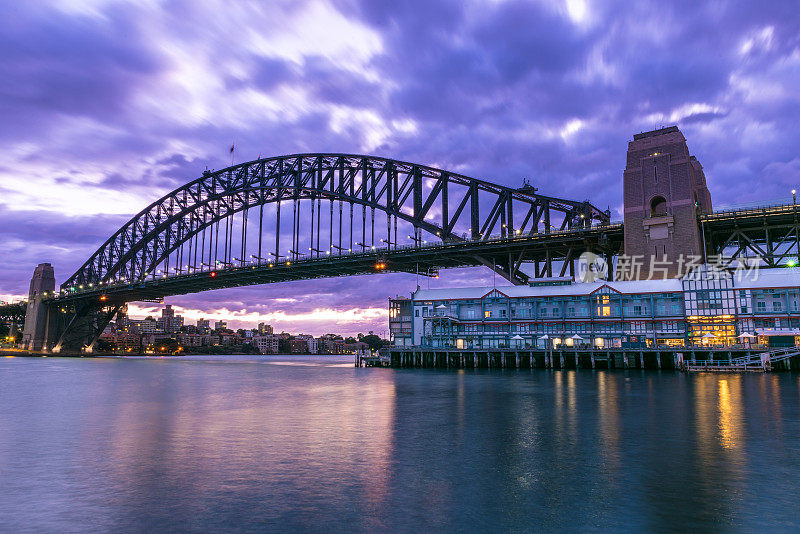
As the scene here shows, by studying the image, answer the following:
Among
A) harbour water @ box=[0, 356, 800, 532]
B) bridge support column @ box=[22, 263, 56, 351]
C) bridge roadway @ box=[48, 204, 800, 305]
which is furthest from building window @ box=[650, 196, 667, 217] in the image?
bridge support column @ box=[22, 263, 56, 351]

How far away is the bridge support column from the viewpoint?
5414 inches

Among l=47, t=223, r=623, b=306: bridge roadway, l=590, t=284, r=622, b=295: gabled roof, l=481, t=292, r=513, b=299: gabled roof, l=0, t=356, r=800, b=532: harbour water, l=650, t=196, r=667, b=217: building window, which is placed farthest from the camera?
l=47, t=223, r=623, b=306: bridge roadway

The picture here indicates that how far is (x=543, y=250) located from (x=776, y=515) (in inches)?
3020

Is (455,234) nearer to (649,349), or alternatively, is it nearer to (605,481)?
(649,349)

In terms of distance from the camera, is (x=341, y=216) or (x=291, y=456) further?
(x=341, y=216)

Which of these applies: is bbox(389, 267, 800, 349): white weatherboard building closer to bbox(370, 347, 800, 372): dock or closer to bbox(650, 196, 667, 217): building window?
bbox(370, 347, 800, 372): dock

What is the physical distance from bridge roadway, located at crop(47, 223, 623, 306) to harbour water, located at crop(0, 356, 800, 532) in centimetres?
5024

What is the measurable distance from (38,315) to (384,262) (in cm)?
9741

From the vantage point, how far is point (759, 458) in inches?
727

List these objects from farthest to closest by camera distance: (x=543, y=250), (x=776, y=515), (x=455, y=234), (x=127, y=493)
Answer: (x=455, y=234)
(x=543, y=250)
(x=127, y=493)
(x=776, y=515)

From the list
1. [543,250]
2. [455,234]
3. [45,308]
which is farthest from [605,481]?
[45,308]

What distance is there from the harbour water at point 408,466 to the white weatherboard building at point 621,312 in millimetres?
34268

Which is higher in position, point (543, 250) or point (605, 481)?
point (543, 250)

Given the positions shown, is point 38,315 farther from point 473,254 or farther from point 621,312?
point 621,312
